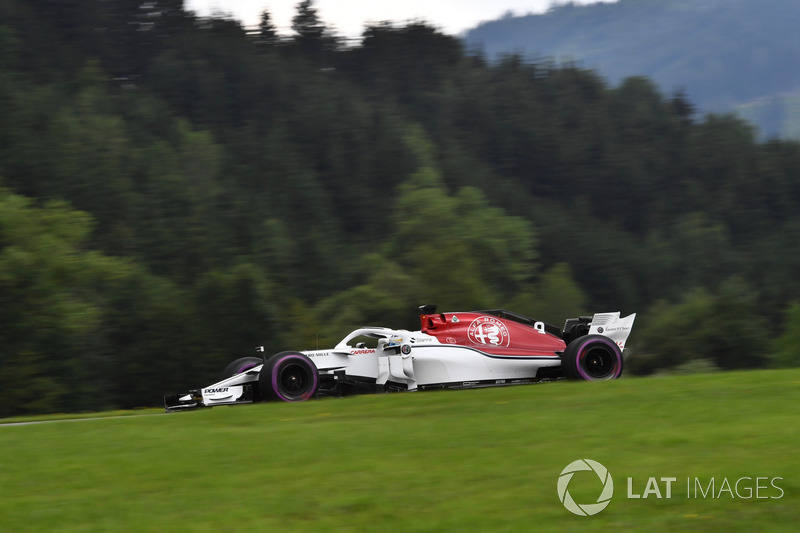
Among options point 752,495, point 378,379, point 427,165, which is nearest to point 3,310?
Answer: point 378,379

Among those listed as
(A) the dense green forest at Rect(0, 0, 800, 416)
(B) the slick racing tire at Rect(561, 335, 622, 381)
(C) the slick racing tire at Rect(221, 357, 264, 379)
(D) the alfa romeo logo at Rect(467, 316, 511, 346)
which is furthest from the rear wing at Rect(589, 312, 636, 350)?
(A) the dense green forest at Rect(0, 0, 800, 416)

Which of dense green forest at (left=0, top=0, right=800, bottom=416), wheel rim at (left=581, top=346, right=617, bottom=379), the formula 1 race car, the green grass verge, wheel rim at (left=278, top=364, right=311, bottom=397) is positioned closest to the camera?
the green grass verge

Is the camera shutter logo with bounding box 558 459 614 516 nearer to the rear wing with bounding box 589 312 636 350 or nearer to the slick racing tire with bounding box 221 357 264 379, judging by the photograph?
the rear wing with bounding box 589 312 636 350

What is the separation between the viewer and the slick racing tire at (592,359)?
18141mm

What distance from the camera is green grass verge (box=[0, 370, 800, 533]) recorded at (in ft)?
26.4

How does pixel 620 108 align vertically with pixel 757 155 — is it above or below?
above

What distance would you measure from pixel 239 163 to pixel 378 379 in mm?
84386

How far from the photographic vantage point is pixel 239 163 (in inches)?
3937

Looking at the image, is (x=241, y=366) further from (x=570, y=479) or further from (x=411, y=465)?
(x=570, y=479)

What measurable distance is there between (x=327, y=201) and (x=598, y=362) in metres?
85.0

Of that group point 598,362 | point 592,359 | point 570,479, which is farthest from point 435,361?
point 570,479

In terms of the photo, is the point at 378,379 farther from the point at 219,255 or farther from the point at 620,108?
the point at 620,108

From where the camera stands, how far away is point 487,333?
18.6m

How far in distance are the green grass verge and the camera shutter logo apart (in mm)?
81
